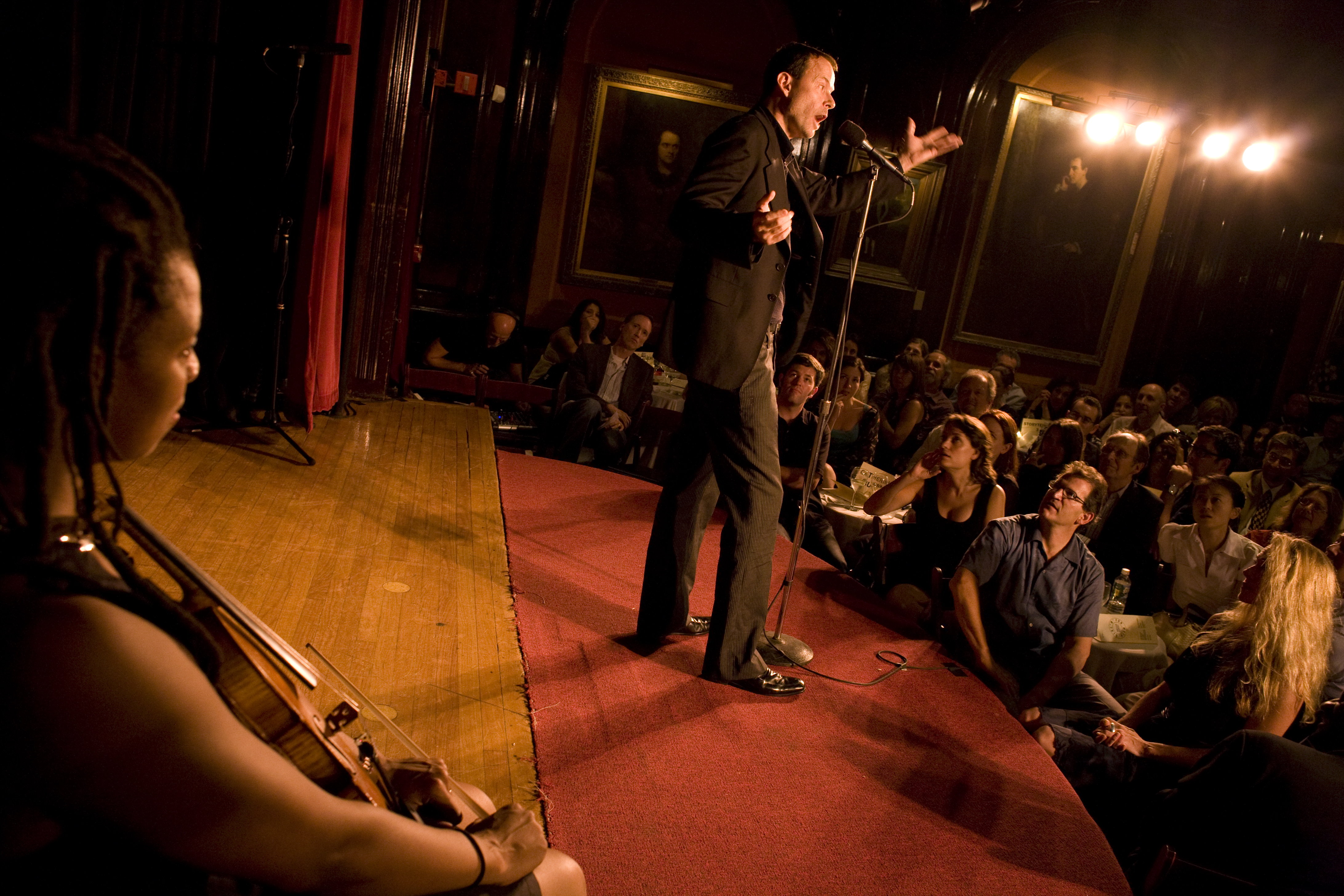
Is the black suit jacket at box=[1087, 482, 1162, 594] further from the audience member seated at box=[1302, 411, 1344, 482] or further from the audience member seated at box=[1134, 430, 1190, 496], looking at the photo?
the audience member seated at box=[1302, 411, 1344, 482]

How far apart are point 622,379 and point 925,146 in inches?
122

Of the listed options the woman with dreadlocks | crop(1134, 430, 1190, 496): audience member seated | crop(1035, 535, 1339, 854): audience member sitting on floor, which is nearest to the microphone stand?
crop(1035, 535, 1339, 854): audience member sitting on floor

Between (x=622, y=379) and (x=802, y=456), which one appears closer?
(x=802, y=456)

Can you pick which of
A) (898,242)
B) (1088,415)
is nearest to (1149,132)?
(898,242)

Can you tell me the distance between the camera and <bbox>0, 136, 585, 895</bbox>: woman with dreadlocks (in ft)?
2.08

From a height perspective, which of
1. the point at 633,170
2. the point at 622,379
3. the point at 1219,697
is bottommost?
the point at 1219,697

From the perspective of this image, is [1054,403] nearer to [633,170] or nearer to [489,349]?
[633,170]

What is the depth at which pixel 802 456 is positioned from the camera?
462 cm

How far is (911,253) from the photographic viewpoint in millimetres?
8266

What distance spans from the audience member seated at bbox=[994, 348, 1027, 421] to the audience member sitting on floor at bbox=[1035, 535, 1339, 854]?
488 cm

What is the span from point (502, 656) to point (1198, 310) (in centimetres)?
867

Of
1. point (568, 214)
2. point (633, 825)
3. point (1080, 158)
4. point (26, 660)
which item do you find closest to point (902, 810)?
point (633, 825)

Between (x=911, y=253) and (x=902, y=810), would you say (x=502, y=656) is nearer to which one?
(x=902, y=810)

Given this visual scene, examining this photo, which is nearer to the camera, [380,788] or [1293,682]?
[380,788]
